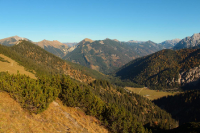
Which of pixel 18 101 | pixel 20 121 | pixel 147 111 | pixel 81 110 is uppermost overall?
pixel 18 101

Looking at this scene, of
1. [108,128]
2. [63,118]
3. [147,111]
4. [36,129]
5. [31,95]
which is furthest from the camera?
[147,111]

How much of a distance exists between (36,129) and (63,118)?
30.7ft

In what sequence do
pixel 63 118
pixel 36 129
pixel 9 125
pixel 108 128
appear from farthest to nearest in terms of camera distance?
pixel 108 128 → pixel 63 118 → pixel 36 129 → pixel 9 125

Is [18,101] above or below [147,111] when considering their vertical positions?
above

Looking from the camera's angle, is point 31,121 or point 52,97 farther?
point 52,97

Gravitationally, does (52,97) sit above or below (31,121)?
above

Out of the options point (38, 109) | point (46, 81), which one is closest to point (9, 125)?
point (38, 109)

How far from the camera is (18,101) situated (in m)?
29.8

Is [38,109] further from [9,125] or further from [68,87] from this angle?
[68,87]

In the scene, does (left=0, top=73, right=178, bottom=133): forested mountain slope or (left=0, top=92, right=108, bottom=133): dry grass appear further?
(left=0, top=73, right=178, bottom=133): forested mountain slope

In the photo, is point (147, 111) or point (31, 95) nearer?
point (31, 95)

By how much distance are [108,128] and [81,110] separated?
11.8m

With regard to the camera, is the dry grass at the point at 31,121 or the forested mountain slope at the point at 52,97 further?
the forested mountain slope at the point at 52,97

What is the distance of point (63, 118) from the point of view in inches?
1350
